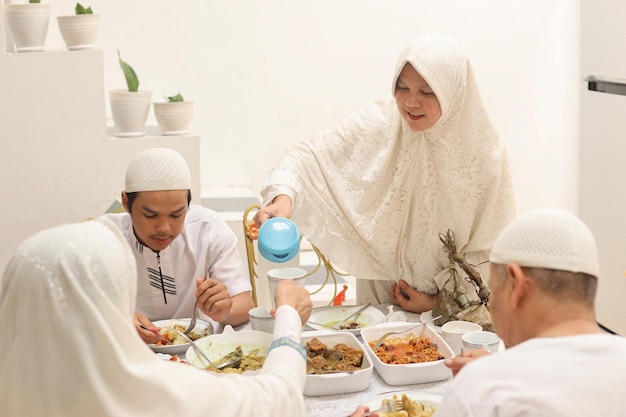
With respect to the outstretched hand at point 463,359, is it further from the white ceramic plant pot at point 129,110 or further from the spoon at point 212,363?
the white ceramic plant pot at point 129,110

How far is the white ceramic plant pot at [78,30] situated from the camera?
4133 mm

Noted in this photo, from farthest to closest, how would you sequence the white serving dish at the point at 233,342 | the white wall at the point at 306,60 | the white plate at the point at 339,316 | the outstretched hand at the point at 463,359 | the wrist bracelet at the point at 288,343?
the white wall at the point at 306,60
the white plate at the point at 339,316
the white serving dish at the point at 233,342
the outstretched hand at the point at 463,359
the wrist bracelet at the point at 288,343

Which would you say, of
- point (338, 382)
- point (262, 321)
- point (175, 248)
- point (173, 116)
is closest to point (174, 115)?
point (173, 116)

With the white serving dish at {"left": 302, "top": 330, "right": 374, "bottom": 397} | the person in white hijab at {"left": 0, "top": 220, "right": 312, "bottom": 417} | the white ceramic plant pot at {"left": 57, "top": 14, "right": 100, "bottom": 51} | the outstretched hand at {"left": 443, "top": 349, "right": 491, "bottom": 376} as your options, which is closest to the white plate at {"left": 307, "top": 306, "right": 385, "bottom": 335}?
the white serving dish at {"left": 302, "top": 330, "right": 374, "bottom": 397}

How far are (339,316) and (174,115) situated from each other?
1.99m

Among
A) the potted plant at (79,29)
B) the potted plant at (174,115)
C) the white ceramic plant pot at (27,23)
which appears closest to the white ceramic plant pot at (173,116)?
the potted plant at (174,115)

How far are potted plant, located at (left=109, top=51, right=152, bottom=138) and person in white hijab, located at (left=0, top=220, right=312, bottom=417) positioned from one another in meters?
2.79

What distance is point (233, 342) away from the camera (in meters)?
2.45

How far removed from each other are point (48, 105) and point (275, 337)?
8.69 ft

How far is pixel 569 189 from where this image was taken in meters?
6.41

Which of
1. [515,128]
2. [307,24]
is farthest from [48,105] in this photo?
[515,128]

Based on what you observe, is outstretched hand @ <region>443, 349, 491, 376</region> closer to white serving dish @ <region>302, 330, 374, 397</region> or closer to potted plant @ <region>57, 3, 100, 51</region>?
white serving dish @ <region>302, 330, 374, 397</region>

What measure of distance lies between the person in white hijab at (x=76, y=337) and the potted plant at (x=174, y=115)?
2855 mm

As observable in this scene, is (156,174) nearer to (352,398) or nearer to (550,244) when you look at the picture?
(352,398)
